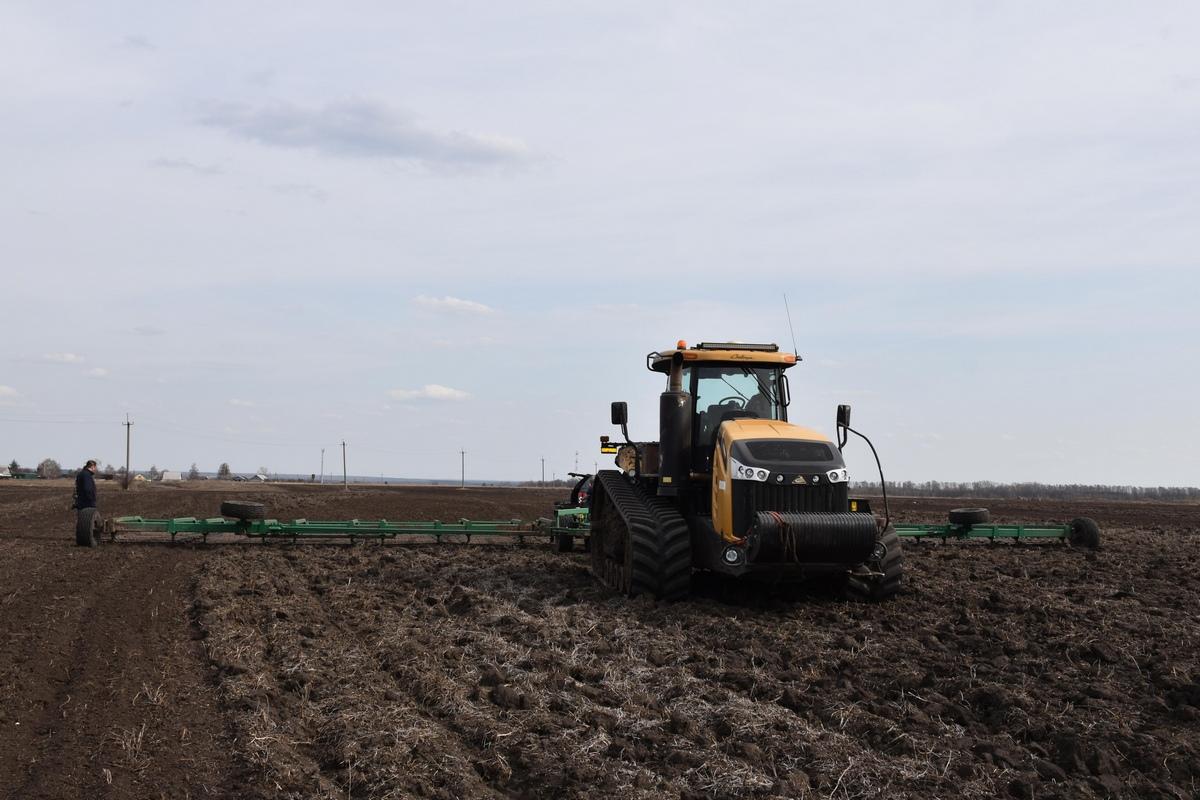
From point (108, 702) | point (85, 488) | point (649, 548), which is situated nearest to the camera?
point (108, 702)

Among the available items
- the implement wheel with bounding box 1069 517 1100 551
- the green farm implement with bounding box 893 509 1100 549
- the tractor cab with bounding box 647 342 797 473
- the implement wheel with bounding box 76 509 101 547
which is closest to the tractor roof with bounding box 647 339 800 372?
the tractor cab with bounding box 647 342 797 473

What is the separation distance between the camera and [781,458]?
38.9 ft

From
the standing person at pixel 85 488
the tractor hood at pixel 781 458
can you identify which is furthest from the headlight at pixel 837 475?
the standing person at pixel 85 488

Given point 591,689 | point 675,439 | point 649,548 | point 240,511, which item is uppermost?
point 675,439

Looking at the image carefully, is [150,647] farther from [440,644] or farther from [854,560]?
[854,560]

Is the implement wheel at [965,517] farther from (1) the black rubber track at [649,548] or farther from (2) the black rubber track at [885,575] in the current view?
(1) the black rubber track at [649,548]

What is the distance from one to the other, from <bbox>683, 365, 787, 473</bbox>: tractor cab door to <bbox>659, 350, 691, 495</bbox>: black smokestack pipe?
0.71 feet

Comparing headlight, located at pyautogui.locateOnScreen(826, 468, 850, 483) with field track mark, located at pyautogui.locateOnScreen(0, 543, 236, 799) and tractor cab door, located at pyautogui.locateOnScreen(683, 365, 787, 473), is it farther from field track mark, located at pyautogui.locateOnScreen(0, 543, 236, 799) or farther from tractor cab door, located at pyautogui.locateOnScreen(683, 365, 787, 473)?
field track mark, located at pyautogui.locateOnScreen(0, 543, 236, 799)

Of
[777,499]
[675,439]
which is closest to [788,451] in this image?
[777,499]

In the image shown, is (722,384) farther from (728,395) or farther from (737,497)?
(737,497)

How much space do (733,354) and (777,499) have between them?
2.27 metres

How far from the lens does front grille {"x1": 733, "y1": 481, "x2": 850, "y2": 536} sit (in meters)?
11.8

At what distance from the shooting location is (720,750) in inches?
272

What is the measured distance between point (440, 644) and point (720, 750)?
162 inches
